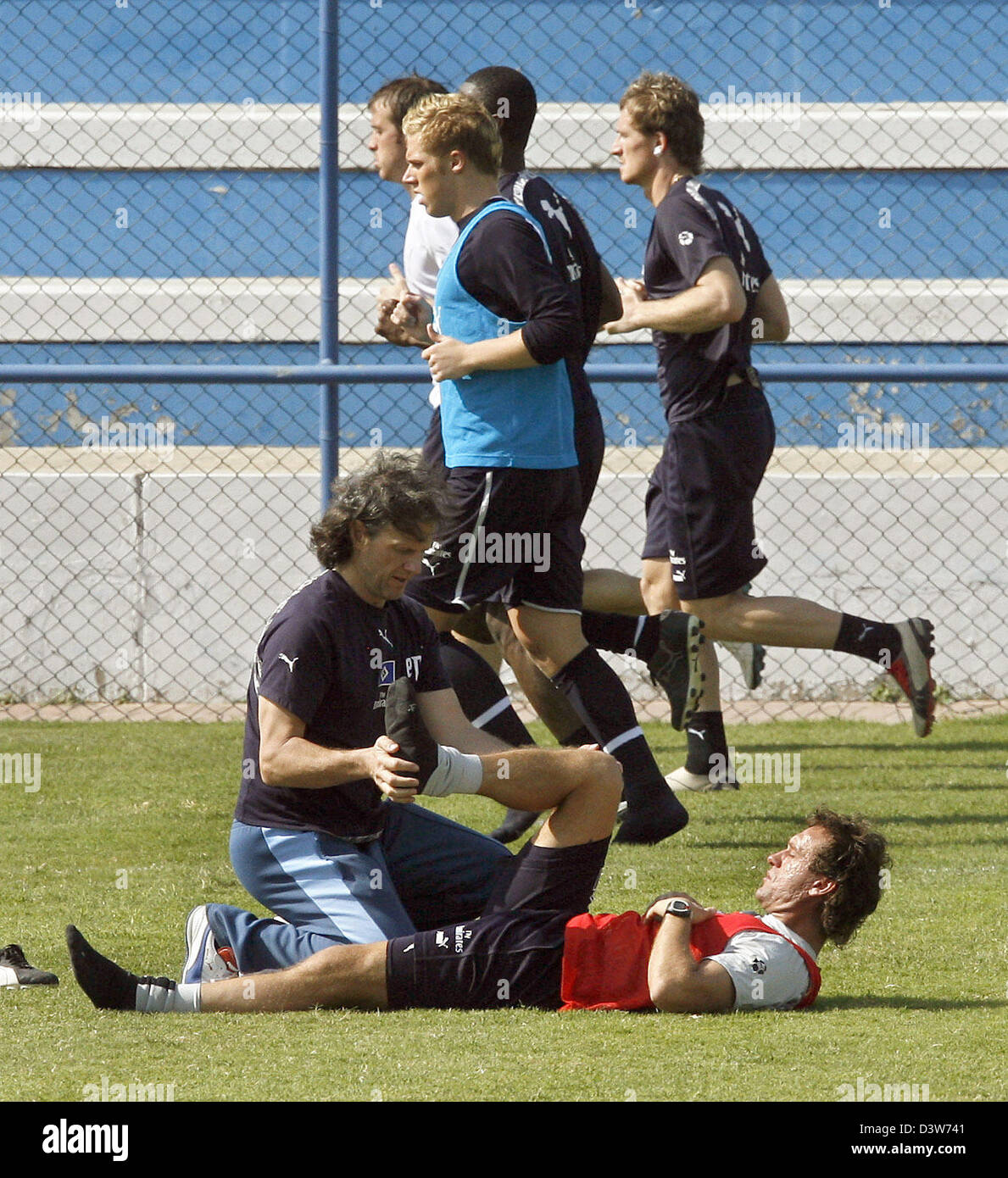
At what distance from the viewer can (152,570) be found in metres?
7.79

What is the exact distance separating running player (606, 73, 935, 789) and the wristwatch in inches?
87.2

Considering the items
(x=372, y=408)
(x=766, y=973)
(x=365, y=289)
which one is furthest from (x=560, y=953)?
(x=365, y=289)

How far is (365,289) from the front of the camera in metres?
8.70

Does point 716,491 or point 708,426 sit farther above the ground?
point 708,426

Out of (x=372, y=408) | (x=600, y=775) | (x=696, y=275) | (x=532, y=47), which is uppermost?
(x=532, y=47)

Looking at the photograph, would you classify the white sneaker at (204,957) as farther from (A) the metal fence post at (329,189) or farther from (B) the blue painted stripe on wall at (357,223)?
(B) the blue painted stripe on wall at (357,223)

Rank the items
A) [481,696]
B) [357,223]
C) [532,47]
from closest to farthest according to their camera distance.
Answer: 1. [481,696]
2. [357,223]
3. [532,47]

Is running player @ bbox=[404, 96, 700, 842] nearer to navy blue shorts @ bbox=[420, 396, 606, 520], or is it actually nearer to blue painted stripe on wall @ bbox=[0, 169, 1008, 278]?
navy blue shorts @ bbox=[420, 396, 606, 520]

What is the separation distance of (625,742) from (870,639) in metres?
1.19

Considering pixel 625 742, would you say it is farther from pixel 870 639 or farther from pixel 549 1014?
pixel 549 1014

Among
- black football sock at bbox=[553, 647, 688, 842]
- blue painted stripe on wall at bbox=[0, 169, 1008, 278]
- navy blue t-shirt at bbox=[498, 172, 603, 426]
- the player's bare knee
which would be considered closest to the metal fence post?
navy blue t-shirt at bbox=[498, 172, 603, 426]

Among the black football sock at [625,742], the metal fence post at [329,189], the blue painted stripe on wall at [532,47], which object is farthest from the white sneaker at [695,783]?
the blue painted stripe on wall at [532,47]

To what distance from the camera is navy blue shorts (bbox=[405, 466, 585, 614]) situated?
4.57 metres

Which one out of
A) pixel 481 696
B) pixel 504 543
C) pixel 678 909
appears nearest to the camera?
pixel 678 909
